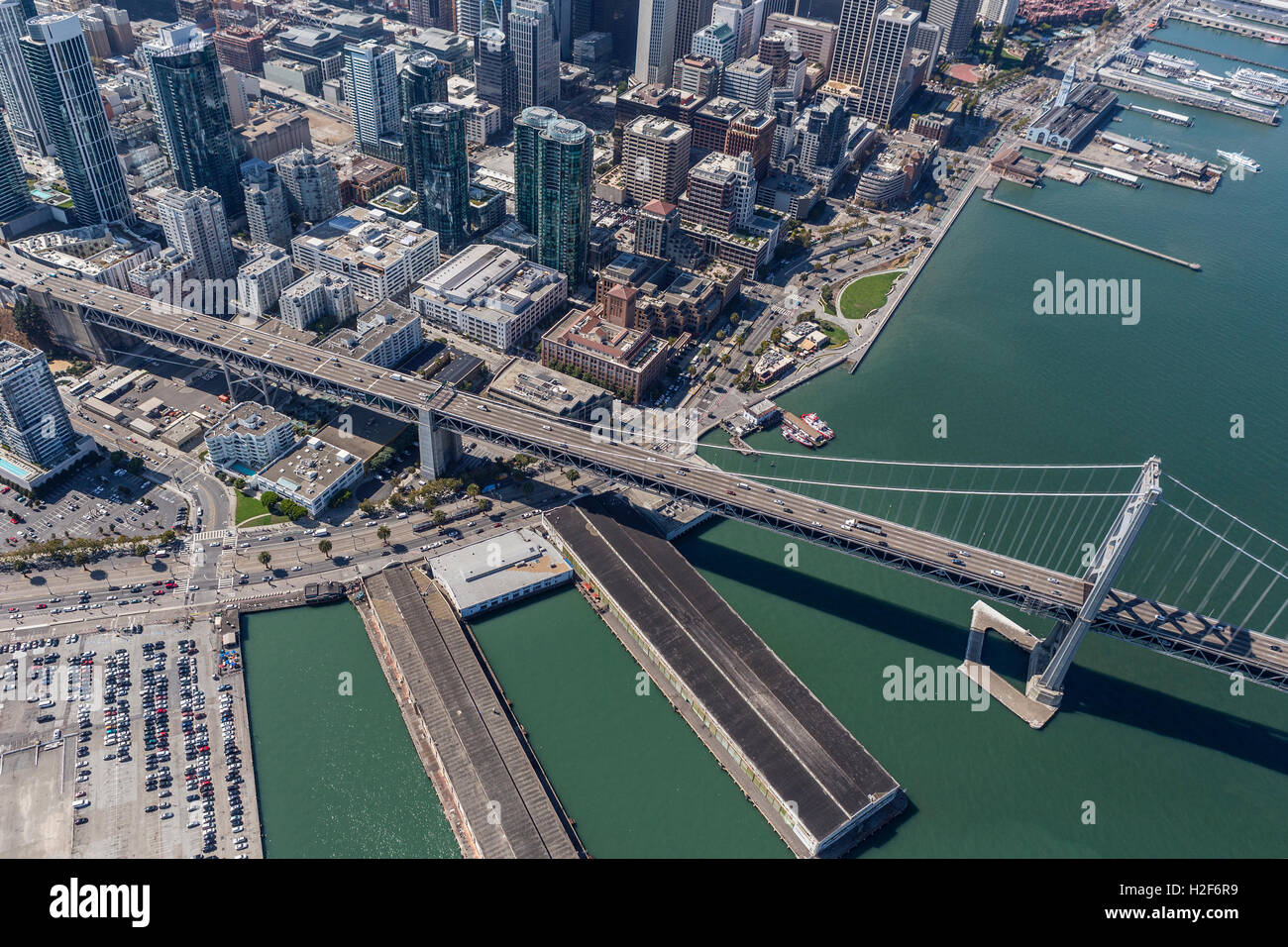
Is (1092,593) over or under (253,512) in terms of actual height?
over

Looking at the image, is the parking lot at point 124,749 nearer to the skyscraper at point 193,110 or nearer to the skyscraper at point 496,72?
the skyscraper at point 193,110

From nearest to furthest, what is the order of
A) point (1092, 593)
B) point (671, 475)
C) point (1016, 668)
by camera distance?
point (1092, 593) < point (1016, 668) < point (671, 475)

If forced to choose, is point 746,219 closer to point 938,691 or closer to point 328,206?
point 328,206

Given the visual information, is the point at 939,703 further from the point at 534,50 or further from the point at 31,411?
the point at 534,50

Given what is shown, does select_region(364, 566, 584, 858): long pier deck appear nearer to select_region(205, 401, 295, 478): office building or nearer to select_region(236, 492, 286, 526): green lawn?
select_region(236, 492, 286, 526): green lawn

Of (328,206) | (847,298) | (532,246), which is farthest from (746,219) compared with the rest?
(328,206)

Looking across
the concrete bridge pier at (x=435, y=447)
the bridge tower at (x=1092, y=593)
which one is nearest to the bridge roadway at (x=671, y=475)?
the concrete bridge pier at (x=435, y=447)

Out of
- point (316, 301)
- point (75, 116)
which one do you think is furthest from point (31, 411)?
point (75, 116)

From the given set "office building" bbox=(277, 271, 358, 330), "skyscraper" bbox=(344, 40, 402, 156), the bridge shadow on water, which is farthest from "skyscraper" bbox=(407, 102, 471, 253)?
the bridge shadow on water
